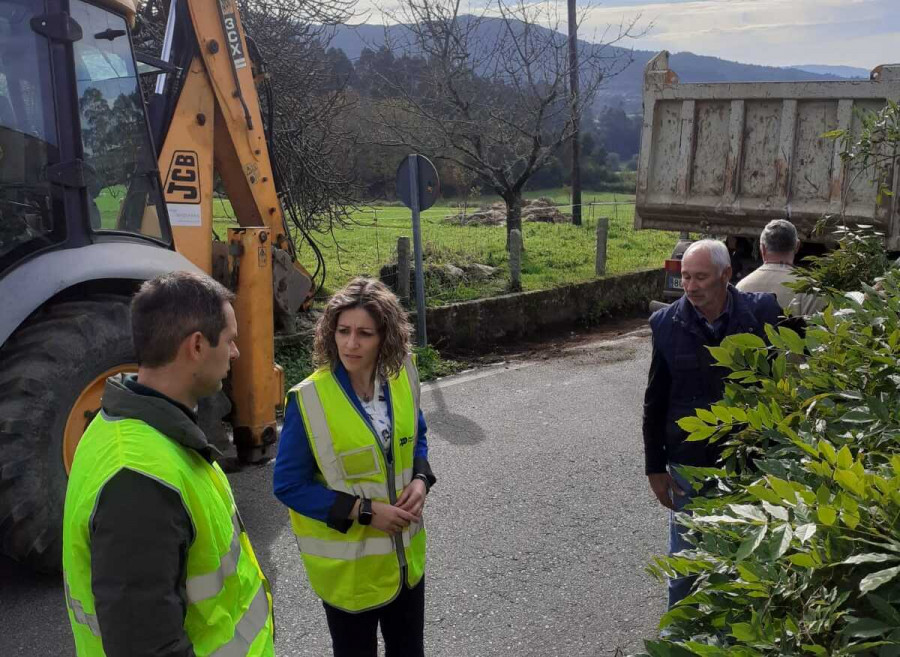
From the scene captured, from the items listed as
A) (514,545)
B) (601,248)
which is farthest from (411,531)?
(601,248)

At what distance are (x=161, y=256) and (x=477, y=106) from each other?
11.6 meters

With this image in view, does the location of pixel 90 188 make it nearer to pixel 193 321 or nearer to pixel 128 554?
pixel 193 321

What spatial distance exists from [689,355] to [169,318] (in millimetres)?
2332

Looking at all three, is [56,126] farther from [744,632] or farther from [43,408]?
[744,632]

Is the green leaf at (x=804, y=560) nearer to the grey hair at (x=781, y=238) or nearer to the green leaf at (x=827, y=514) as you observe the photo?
the green leaf at (x=827, y=514)

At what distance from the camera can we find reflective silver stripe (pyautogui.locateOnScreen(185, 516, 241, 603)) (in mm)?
1882

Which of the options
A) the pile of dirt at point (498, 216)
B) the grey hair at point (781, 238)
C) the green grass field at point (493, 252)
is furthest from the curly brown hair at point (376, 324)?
the pile of dirt at point (498, 216)

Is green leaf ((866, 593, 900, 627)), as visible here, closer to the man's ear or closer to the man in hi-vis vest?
the man in hi-vis vest

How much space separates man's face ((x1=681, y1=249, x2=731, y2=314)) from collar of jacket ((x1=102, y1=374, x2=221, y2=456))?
2.39 meters

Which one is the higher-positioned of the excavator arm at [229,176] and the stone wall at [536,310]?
the excavator arm at [229,176]

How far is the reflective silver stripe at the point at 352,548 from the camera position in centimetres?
280

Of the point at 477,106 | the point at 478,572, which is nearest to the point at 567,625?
the point at 478,572

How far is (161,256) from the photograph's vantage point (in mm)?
4855

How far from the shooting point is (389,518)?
9.12 feet
